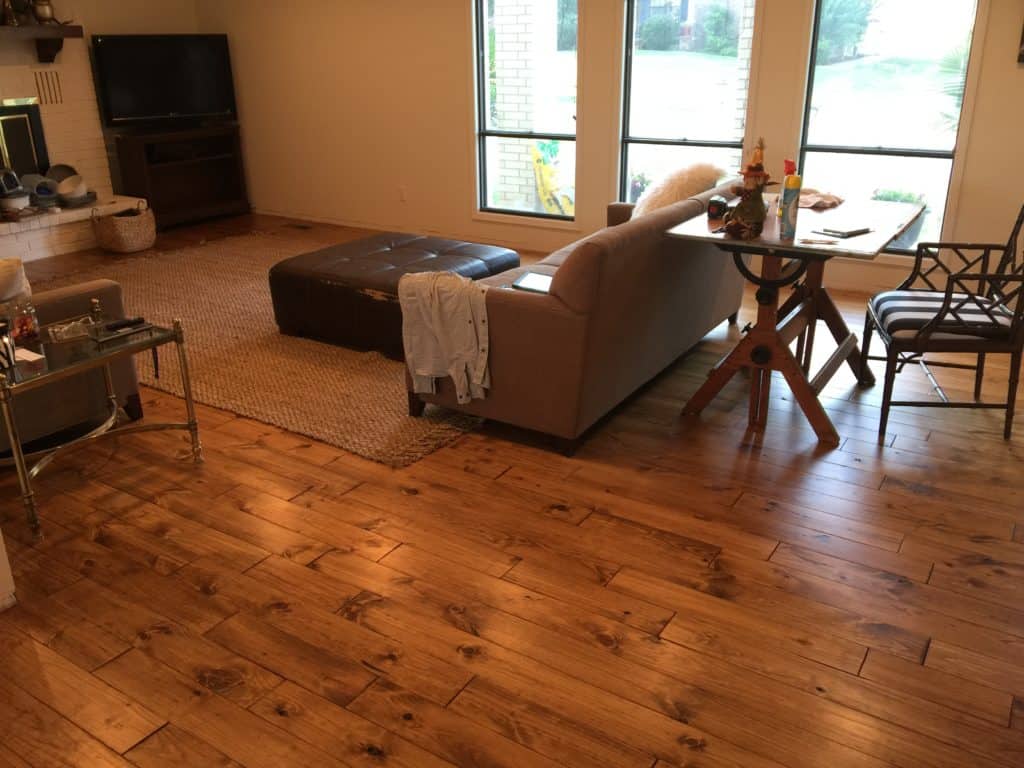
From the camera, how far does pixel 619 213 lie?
15.3ft

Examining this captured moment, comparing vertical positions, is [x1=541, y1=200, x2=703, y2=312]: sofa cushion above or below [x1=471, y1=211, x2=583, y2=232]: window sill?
above

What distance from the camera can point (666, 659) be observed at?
221 cm

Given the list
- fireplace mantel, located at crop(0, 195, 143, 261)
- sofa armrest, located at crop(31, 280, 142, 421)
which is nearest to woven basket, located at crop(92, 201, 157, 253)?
fireplace mantel, located at crop(0, 195, 143, 261)

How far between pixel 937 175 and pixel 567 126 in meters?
2.38

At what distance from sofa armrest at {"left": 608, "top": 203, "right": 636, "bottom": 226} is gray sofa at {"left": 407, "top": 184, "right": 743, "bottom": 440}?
0.91 m

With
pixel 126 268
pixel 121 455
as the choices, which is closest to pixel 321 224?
pixel 126 268

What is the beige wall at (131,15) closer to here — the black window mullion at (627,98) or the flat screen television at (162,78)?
the flat screen television at (162,78)

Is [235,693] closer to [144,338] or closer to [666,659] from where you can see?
[666,659]

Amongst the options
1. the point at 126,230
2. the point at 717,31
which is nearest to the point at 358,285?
the point at 717,31

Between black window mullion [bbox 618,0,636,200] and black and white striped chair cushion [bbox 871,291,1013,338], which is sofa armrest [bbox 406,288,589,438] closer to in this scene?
black and white striped chair cushion [bbox 871,291,1013,338]

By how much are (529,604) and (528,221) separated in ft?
14.0

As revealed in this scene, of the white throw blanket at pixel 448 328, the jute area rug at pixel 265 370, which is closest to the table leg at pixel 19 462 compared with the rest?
the jute area rug at pixel 265 370

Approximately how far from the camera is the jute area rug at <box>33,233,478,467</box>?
348 cm

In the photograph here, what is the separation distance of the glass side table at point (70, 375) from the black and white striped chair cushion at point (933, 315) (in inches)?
105
